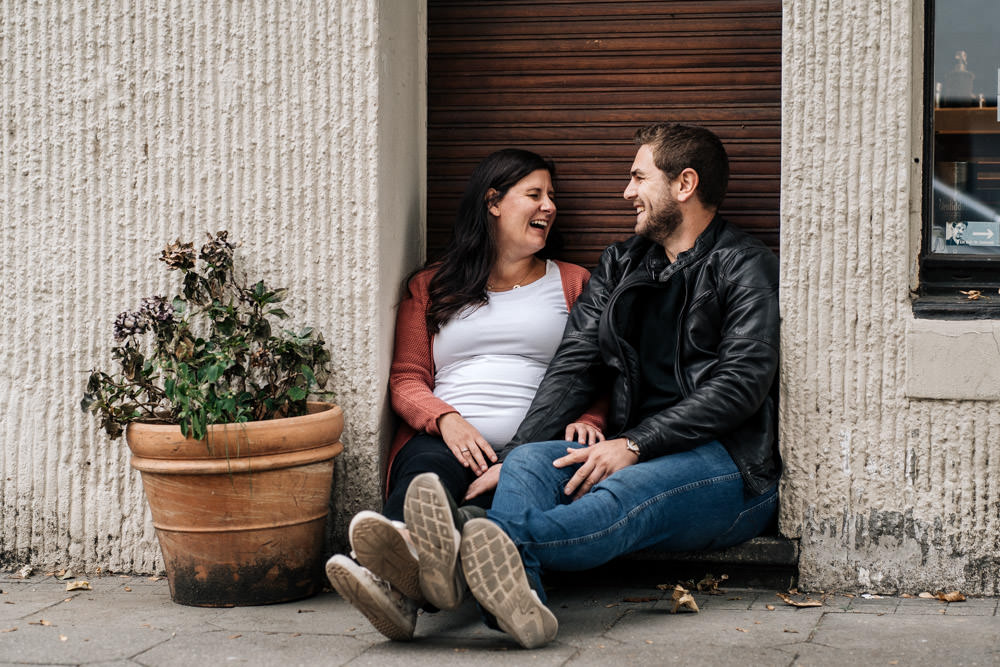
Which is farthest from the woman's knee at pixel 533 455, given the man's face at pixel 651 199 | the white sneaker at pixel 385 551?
the man's face at pixel 651 199

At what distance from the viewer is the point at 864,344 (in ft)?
11.4

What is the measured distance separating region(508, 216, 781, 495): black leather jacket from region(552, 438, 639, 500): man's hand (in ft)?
0.20

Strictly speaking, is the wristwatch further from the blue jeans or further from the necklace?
the necklace

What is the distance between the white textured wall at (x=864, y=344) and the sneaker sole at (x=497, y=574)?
1162 mm

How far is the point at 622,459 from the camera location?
11.0ft

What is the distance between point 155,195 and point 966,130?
2853mm

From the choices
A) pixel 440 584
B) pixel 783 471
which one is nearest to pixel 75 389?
pixel 440 584

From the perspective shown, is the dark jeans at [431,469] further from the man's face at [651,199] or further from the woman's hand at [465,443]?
the man's face at [651,199]

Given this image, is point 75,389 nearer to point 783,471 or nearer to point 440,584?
point 440,584

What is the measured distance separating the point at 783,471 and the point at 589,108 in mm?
1587

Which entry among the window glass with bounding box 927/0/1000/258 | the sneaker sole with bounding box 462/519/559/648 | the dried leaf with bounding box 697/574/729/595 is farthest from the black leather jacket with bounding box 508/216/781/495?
the sneaker sole with bounding box 462/519/559/648

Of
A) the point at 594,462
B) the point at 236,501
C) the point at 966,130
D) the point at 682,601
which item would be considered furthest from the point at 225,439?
the point at 966,130

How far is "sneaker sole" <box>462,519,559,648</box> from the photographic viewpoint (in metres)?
2.81

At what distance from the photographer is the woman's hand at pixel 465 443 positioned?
3602 mm
